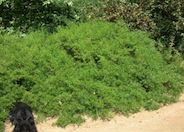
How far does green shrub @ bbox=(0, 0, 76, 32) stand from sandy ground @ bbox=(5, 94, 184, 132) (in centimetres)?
230

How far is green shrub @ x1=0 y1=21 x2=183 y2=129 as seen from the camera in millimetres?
5992

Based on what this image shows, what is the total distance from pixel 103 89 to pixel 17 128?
1.59m

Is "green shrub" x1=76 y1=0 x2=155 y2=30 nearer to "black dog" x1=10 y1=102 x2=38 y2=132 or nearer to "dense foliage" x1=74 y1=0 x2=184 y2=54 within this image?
"dense foliage" x1=74 y1=0 x2=184 y2=54

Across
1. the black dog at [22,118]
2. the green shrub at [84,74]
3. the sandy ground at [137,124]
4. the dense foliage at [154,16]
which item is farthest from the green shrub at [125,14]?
the black dog at [22,118]

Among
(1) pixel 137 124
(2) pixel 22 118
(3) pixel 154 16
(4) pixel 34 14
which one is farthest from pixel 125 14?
(2) pixel 22 118

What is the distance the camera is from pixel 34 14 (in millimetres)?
7559

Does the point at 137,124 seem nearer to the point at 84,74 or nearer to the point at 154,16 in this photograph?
the point at 84,74

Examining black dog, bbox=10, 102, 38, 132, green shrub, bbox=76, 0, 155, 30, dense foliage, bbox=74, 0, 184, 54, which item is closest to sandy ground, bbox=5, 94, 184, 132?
black dog, bbox=10, 102, 38, 132

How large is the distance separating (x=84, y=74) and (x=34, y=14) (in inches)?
81.2

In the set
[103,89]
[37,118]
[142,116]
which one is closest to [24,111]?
[37,118]

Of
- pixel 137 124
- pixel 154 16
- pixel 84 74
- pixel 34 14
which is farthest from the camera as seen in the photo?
Answer: pixel 154 16

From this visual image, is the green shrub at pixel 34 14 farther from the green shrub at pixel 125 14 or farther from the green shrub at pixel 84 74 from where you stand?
the green shrub at pixel 125 14

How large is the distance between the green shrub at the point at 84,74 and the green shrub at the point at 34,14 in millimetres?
371

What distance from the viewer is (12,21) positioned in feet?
24.4
